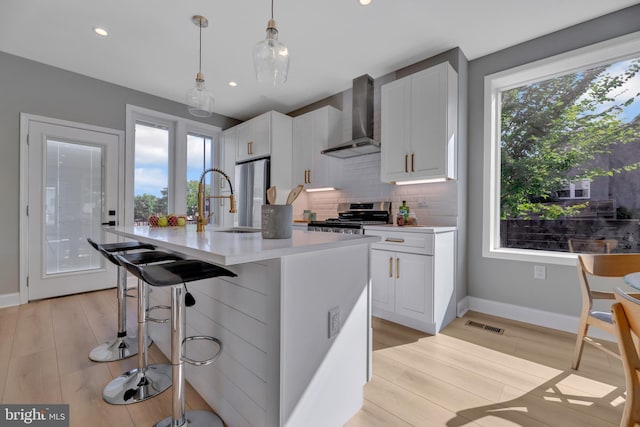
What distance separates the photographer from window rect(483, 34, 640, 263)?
8.04 ft

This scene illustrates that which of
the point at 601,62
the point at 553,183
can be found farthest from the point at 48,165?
the point at 601,62

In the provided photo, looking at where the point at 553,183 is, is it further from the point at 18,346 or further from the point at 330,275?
the point at 18,346

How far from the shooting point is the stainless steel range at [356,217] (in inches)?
121

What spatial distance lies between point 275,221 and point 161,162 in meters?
3.86

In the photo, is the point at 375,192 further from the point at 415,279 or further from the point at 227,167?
the point at 227,167

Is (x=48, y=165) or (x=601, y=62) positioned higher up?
(x=601, y=62)

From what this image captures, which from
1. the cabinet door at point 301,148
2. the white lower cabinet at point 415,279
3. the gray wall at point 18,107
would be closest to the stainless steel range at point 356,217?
the white lower cabinet at point 415,279

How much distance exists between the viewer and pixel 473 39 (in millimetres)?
2746

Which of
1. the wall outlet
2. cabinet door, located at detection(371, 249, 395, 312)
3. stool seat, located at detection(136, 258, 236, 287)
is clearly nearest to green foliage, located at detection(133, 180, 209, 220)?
cabinet door, located at detection(371, 249, 395, 312)

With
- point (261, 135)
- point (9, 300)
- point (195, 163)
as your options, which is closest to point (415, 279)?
point (261, 135)

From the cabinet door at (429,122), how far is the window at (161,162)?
3507 millimetres

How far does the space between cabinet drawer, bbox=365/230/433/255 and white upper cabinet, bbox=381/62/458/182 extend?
0.66 m

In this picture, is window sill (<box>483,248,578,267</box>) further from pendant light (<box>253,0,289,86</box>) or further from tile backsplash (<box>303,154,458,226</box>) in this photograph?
pendant light (<box>253,0,289,86</box>)

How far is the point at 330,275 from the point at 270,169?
3.16 m
